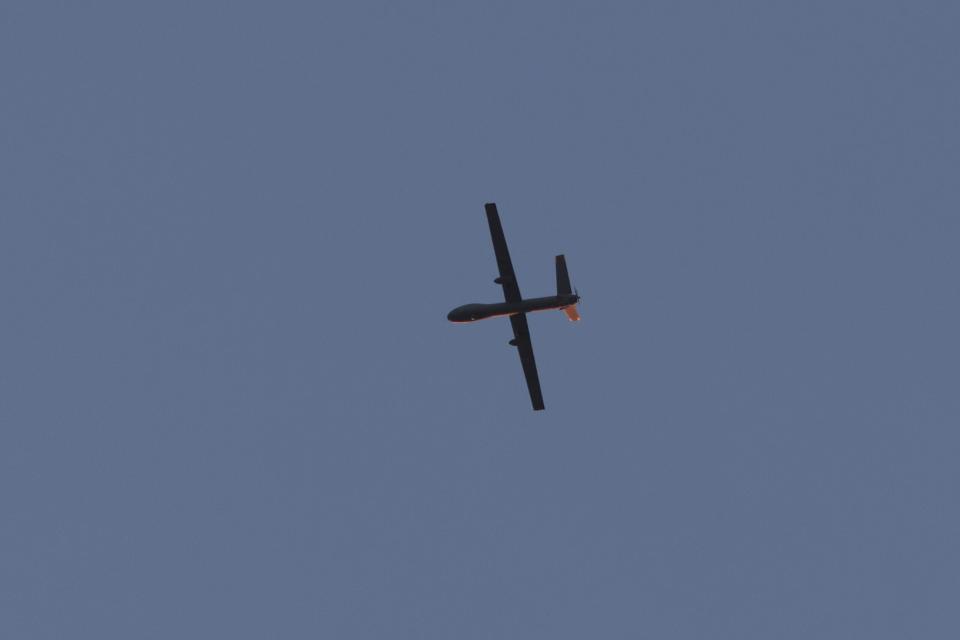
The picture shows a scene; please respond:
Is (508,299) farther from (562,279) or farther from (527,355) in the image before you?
(527,355)

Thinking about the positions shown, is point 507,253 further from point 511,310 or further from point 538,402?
point 538,402

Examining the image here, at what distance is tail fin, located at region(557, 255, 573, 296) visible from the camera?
255 ft

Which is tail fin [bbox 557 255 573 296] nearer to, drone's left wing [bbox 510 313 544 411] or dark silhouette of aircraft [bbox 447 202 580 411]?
dark silhouette of aircraft [bbox 447 202 580 411]

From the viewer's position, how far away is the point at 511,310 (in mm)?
78500

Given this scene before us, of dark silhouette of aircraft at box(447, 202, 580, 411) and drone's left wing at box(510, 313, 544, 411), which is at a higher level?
dark silhouette of aircraft at box(447, 202, 580, 411)

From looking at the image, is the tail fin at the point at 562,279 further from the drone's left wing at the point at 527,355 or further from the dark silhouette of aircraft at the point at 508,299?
the drone's left wing at the point at 527,355

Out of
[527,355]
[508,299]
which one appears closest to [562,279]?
[508,299]

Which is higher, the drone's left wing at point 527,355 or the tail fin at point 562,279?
the tail fin at point 562,279

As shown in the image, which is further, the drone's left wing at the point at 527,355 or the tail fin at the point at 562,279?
the drone's left wing at the point at 527,355

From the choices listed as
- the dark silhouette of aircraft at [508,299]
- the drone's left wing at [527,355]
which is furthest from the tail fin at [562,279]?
the drone's left wing at [527,355]

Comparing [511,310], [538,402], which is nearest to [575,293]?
[511,310]

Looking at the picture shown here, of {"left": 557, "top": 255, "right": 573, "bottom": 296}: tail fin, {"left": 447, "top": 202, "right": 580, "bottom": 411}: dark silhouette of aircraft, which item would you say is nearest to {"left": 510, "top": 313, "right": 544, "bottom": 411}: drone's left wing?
{"left": 447, "top": 202, "right": 580, "bottom": 411}: dark silhouette of aircraft

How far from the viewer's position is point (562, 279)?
77.8 meters

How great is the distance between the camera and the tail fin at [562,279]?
77688 millimetres
